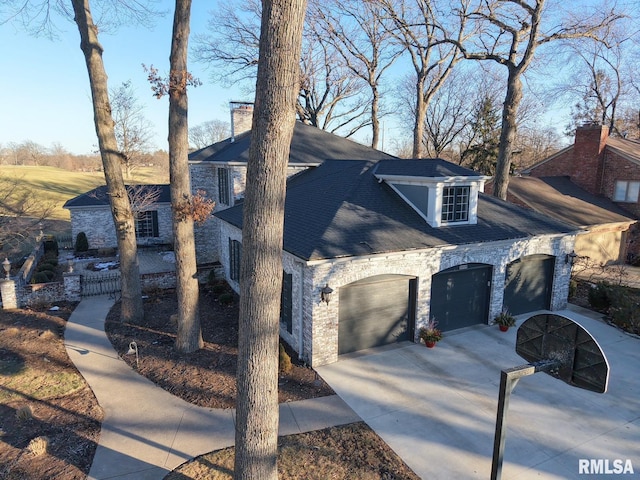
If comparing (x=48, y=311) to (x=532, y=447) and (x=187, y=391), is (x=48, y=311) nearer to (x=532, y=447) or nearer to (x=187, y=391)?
(x=187, y=391)

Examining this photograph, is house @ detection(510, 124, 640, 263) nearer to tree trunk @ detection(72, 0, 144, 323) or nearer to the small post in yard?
the small post in yard

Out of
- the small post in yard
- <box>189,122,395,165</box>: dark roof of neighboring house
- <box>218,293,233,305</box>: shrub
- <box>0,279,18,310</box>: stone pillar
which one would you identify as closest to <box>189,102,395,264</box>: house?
<box>189,122,395,165</box>: dark roof of neighboring house

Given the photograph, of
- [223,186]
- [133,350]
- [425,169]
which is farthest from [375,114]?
[133,350]

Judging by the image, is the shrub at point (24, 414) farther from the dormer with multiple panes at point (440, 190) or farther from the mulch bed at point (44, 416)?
the dormer with multiple panes at point (440, 190)

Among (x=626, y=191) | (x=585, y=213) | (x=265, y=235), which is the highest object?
(x=626, y=191)

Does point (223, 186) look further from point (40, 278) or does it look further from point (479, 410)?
point (479, 410)

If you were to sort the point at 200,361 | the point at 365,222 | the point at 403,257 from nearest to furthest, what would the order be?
the point at 200,361
the point at 403,257
the point at 365,222

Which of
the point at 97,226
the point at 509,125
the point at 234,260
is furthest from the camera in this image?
the point at 97,226
